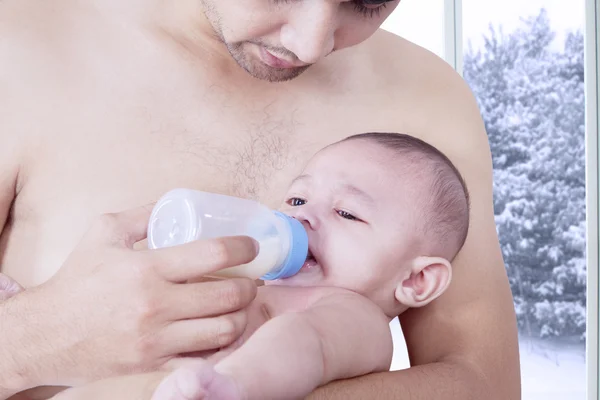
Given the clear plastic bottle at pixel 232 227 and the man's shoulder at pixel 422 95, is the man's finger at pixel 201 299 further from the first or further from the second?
the man's shoulder at pixel 422 95

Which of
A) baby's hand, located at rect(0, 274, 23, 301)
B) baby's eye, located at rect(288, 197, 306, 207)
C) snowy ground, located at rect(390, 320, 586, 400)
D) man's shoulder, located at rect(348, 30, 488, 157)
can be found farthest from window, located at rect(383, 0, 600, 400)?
baby's hand, located at rect(0, 274, 23, 301)

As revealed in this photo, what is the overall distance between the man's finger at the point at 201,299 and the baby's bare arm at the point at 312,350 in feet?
0.24

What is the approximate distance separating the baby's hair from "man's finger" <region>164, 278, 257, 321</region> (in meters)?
0.48

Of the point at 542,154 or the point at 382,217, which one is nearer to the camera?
the point at 382,217

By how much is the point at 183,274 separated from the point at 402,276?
1.71 ft

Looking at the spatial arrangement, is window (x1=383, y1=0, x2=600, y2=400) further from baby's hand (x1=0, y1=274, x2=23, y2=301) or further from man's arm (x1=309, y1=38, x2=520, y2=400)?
baby's hand (x1=0, y1=274, x2=23, y2=301)

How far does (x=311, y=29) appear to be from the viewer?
4.29 feet

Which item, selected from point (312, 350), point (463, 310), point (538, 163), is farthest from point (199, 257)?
point (538, 163)

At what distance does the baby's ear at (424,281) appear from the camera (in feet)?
4.57

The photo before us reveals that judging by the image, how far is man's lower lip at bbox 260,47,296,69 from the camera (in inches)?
56.0

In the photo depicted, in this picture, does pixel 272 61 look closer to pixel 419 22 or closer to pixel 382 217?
pixel 382 217

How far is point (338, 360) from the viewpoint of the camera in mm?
1128

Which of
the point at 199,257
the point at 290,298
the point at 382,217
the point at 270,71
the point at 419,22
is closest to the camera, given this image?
the point at 199,257

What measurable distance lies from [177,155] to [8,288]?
44 cm
